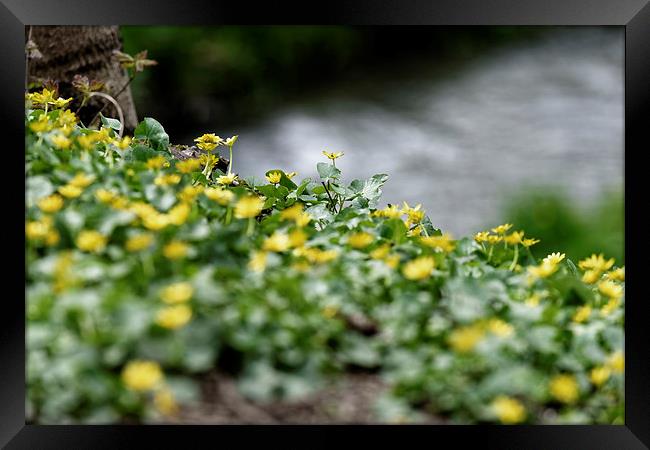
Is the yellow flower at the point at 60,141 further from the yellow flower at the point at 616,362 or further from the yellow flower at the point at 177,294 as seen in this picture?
the yellow flower at the point at 616,362

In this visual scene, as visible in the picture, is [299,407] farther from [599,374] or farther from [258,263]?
[599,374]

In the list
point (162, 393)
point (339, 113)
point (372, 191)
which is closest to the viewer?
point (162, 393)

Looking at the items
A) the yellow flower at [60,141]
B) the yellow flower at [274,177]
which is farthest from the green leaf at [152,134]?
the yellow flower at [60,141]

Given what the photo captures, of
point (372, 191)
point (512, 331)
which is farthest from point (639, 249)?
point (372, 191)

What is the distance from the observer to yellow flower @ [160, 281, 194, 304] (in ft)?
2.77

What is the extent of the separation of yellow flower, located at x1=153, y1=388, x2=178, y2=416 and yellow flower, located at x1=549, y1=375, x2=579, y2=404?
0.45 m

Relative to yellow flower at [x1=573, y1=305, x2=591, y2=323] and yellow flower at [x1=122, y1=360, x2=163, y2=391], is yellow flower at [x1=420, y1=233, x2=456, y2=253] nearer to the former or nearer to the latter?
yellow flower at [x1=573, y1=305, x2=591, y2=323]

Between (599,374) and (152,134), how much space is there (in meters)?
1.10

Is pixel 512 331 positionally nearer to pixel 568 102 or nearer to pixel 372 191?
pixel 372 191

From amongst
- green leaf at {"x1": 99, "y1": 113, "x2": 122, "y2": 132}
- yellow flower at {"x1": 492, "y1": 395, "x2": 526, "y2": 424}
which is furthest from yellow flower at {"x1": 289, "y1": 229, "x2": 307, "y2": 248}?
green leaf at {"x1": 99, "y1": 113, "x2": 122, "y2": 132}

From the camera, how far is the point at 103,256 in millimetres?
990

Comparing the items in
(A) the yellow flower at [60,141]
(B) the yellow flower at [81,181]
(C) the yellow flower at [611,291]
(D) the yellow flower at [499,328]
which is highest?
(A) the yellow flower at [60,141]

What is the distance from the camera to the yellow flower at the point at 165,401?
0.79 metres

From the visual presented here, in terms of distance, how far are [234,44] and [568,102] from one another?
2.29 meters
